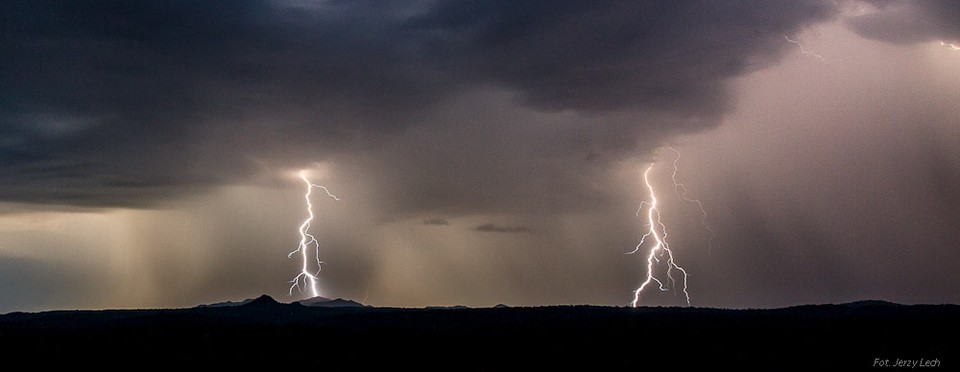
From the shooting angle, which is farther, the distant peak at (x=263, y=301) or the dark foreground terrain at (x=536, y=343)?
the distant peak at (x=263, y=301)

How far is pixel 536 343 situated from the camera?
5144 cm

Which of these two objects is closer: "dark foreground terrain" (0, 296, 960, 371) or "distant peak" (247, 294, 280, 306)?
"dark foreground terrain" (0, 296, 960, 371)

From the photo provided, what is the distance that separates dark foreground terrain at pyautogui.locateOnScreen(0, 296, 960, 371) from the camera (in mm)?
44625

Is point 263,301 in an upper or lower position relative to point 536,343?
upper

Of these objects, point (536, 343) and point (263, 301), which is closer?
point (536, 343)

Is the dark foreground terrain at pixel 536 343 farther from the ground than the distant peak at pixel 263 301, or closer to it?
closer to it

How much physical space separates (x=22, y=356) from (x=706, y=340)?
4233cm

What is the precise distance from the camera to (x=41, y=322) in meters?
76.8

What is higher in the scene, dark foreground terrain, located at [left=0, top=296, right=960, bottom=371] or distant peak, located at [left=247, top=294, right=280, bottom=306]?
distant peak, located at [left=247, top=294, right=280, bottom=306]

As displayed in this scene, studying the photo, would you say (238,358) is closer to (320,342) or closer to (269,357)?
(269,357)

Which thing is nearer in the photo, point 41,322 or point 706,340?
point 706,340

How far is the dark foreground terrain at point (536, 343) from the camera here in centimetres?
4462

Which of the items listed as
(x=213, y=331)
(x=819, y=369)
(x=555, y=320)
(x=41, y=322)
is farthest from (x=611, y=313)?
(x=41, y=322)

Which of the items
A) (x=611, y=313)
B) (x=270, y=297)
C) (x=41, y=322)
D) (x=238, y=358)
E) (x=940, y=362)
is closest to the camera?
(x=940, y=362)
